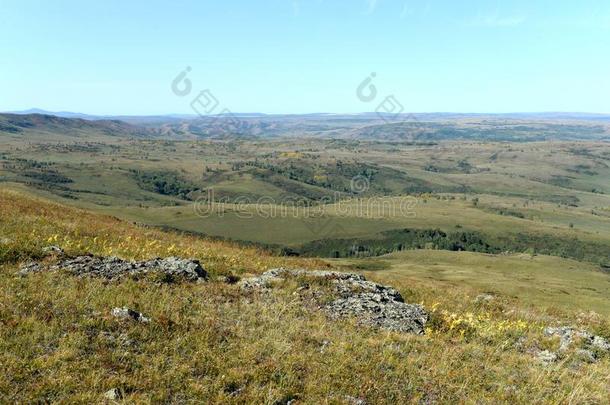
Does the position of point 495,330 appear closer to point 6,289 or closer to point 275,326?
point 275,326

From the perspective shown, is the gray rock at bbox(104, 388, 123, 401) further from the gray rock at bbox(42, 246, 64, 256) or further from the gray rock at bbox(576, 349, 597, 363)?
the gray rock at bbox(576, 349, 597, 363)

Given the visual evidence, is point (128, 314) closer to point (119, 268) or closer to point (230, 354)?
point (230, 354)

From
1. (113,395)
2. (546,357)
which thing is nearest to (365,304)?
(546,357)

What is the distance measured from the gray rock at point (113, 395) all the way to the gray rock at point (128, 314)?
133 inches

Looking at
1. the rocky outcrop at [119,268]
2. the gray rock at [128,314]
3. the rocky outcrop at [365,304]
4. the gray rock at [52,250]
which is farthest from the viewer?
the gray rock at [52,250]

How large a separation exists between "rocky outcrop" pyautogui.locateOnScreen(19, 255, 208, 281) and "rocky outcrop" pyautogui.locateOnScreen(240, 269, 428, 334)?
2291mm

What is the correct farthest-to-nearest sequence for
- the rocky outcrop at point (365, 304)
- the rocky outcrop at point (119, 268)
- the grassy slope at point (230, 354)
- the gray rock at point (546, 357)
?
1. the rocky outcrop at point (365, 304)
2. the rocky outcrop at point (119, 268)
3. the gray rock at point (546, 357)
4. the grassy slope at point (230, 354)

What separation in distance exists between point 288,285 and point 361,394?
9523 mm

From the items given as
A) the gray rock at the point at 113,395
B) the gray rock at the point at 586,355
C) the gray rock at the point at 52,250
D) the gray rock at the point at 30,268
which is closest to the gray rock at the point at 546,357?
the gray rock at the point at 586,355

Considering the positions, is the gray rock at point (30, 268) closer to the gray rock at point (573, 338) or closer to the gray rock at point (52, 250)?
the gray rock at point (52, 250)

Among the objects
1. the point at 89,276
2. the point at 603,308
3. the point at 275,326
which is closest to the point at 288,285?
the point at 275,326

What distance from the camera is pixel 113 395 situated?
9070 millimetres

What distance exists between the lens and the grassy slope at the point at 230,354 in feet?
31.9

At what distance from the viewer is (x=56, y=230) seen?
25234mm
